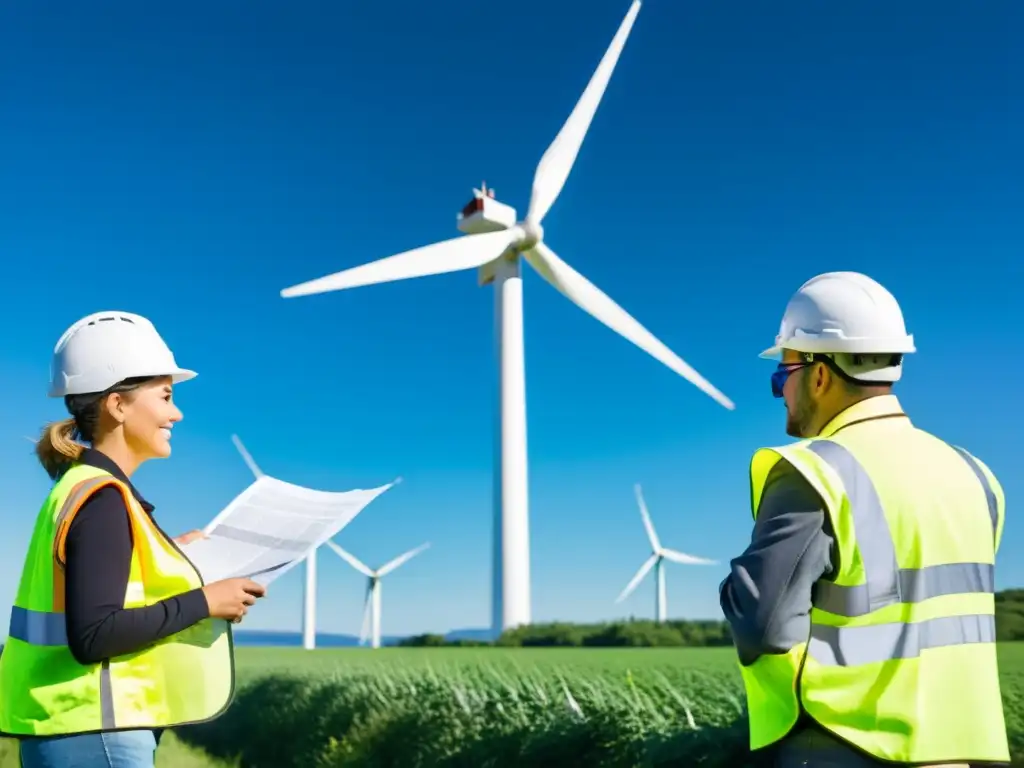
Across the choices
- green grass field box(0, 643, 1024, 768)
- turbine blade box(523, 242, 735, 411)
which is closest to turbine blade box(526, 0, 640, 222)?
turbine blade box(523, 242, 735, 411)

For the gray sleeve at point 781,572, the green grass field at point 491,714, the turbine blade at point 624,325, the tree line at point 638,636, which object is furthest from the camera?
the turbine blade at point 624,325

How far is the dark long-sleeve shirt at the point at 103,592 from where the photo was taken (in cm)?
313

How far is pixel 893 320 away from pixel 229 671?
2.36 meters

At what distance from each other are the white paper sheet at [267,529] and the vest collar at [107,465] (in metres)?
0.33

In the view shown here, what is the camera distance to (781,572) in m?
2.71

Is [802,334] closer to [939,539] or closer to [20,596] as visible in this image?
[939,539]

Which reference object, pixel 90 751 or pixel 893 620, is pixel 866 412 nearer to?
pixel 893 620

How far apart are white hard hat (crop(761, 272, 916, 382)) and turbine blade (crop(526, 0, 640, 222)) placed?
2521 cm

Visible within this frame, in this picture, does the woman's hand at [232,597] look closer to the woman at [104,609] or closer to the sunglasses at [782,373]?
the woman at [104,609]

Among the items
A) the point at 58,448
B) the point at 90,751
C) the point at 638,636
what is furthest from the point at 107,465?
the point at 638,636

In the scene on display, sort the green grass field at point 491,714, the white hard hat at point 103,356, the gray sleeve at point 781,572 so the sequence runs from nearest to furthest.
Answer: the gray sleeve at point 781,572
the white hard hat at point 103,356
the green grass field at point 491,714

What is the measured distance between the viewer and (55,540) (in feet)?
10.6

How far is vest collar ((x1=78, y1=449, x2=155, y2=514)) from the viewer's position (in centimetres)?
347

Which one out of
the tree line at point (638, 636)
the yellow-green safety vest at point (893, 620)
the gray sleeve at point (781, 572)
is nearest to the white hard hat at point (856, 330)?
the yellow-green safety vest at point (893, 620)
